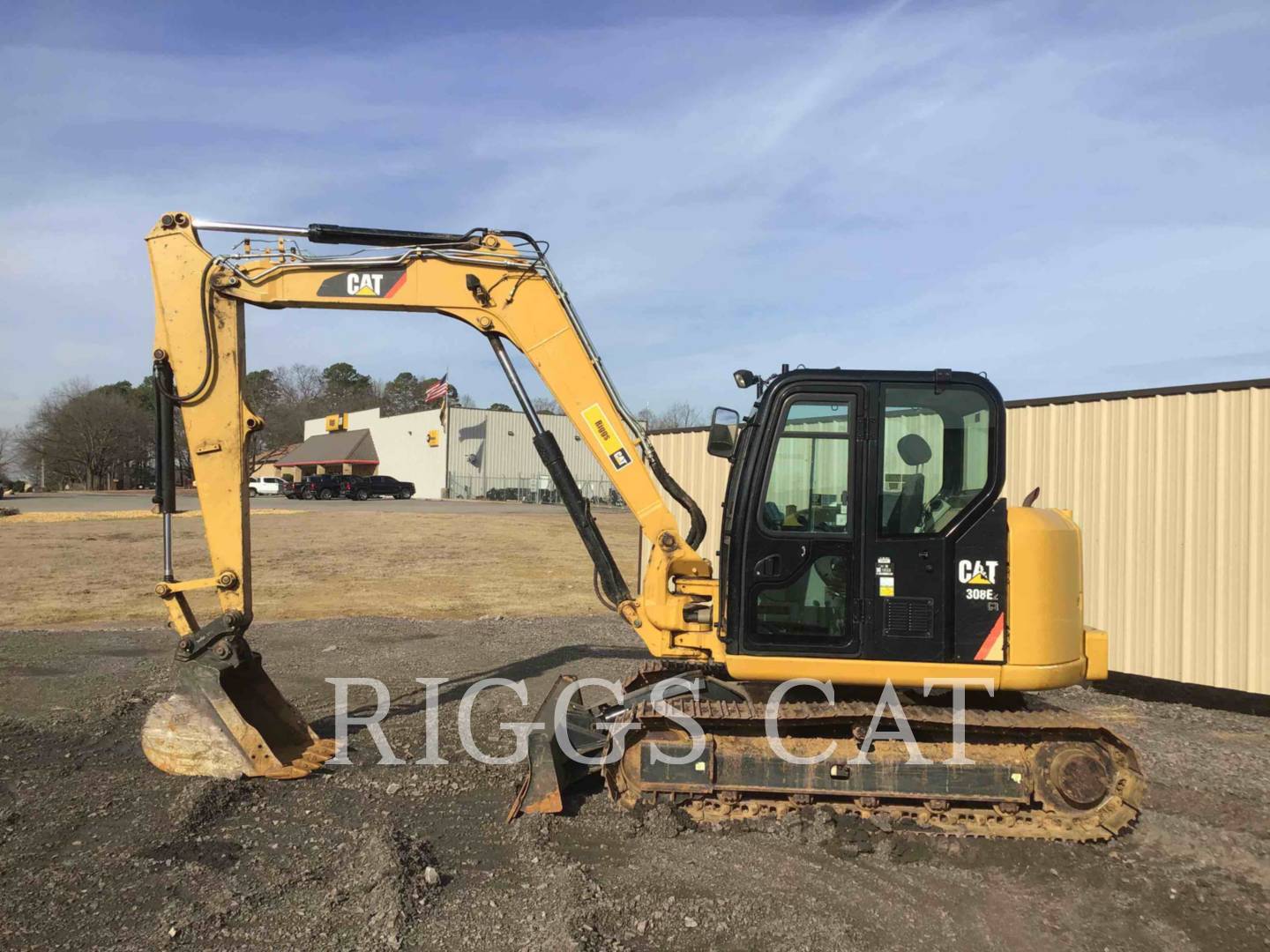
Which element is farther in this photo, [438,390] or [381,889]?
[438,390]

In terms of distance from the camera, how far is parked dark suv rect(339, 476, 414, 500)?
50406 mm

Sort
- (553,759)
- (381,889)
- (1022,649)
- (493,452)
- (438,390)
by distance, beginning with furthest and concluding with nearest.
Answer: (493,452) → (438,390) → (553,759) → (1022,649) → (381,889)

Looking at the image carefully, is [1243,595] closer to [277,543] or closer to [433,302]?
[433,302]

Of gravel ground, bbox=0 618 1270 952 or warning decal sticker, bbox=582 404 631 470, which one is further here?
warning decal sticker, bbox=582 404 631 470

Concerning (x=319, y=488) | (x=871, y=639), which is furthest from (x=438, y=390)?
(x=871, y=639)

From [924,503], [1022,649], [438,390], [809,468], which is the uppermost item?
[438,390]

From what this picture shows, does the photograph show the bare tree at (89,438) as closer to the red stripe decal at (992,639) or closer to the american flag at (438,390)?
the american flag at (438,390)

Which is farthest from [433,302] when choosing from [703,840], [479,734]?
[703,840]

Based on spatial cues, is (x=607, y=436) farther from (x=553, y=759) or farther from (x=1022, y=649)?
(x=1022, y=649)

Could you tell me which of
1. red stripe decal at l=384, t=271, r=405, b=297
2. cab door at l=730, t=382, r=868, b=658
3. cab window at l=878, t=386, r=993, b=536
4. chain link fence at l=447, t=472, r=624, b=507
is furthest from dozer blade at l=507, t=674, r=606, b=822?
chain link fence at l=447, t=472, r=624, b=507

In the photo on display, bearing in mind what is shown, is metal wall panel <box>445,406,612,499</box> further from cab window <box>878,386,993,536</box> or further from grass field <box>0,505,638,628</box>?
cab window <box>878,386,993,536</box>

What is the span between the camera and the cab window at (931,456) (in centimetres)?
552

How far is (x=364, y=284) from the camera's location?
6.48 meters

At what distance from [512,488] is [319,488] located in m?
12.2
